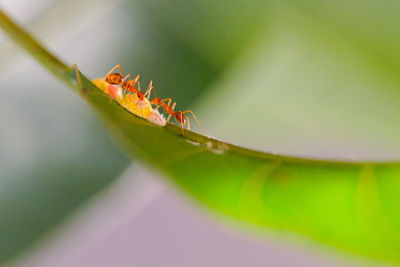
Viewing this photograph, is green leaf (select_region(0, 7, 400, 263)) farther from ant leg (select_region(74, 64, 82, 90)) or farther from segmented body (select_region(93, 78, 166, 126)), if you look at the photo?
segmented body (select_region(93, 78, 166, 126))

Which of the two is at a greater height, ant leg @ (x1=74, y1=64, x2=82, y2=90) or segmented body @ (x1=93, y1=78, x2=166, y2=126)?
segmented body @ (x1=93, y1=78, x2=166, y2=126)

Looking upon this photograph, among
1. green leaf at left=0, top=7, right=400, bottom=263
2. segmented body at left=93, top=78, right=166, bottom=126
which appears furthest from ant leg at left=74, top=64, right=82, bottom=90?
segmented body at left=93, top=78, right=166, bottom=126

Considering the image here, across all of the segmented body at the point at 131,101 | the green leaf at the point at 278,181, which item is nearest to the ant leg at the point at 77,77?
the green leaf at the point at 278,181

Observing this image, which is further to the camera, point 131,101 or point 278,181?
point 131,101

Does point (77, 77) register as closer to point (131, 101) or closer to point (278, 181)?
point (278, 181)

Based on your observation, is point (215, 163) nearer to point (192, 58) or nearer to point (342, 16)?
point (192, 58)

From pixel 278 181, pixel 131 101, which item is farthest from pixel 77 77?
pixel 131 101

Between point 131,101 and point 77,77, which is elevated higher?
point 131,101

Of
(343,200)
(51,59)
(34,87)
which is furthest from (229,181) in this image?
(34,87)
